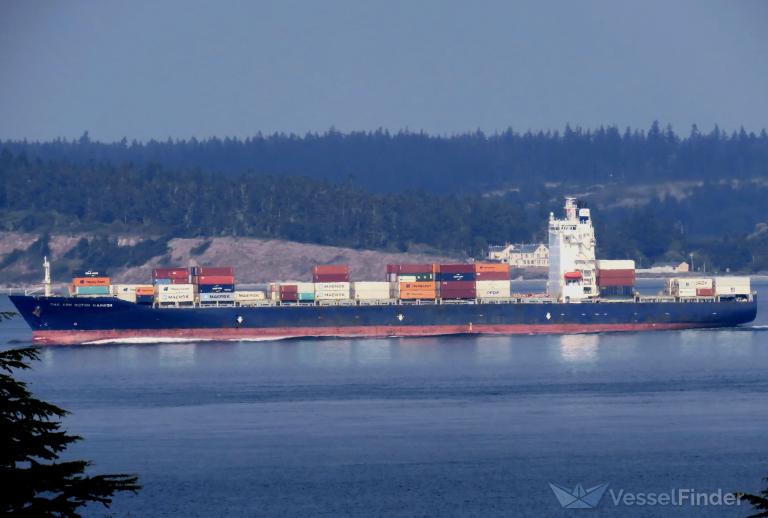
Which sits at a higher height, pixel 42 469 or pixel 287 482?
pixel 42 469

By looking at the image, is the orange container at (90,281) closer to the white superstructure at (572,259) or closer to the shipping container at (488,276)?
the shipping container at (488,276)

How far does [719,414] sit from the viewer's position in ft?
159

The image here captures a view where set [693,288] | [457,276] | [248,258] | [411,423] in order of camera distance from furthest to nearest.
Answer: [248,258] < [693,288] < [457,276] < [411,423]

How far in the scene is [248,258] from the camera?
180m

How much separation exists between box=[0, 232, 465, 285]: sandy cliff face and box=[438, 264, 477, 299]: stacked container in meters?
94.6

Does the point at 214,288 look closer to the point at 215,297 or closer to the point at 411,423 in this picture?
the point at 215,297

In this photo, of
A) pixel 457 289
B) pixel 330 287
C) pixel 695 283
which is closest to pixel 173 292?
pixel 330 287

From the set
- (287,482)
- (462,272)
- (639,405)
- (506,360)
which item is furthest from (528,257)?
(287,482)

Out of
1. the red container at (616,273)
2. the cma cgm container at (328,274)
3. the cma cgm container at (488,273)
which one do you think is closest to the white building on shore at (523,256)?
the red container at (616,273)

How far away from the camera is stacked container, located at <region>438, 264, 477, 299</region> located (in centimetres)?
7956

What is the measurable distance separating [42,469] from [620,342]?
64.2 meters

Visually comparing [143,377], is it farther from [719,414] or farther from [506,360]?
[719,414]

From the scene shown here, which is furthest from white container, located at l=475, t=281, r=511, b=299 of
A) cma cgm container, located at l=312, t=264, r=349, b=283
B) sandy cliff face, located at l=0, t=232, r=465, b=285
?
sandy cliff face, located at l=0, t=232, r=465, b=285

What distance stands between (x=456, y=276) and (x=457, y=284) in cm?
51
